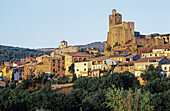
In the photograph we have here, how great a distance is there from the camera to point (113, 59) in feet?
232

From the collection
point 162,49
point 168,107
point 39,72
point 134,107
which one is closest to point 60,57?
point 39,72

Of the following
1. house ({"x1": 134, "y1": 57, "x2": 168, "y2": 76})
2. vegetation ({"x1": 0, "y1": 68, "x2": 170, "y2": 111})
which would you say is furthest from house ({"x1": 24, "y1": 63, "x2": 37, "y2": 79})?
house ({"x1": 134, "y1": 57, "x2": 168, "y2": 76})

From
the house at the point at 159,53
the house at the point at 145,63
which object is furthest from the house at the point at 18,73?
the house at the point at 145,63

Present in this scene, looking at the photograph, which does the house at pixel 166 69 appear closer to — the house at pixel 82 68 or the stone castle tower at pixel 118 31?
the house at pixel 82 68

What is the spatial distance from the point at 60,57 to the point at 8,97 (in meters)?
31.7

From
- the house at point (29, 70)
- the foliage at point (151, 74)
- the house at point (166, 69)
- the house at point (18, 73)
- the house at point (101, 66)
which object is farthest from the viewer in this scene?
the house at point (18, 73)

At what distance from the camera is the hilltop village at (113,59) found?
63222 millimetres

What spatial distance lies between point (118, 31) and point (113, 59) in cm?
2694

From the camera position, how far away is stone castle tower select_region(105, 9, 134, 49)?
9262 centimetres

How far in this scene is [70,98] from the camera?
161 feet

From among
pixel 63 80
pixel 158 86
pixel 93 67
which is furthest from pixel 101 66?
pixel 158 86

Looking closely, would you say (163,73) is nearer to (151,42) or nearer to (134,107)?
(134,107)

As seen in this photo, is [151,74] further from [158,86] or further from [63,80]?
[63,80]

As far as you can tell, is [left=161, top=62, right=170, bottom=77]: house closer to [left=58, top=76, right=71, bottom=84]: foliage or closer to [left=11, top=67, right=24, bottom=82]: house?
[left=58, top=76, right=71, bottom=84]: foliage
